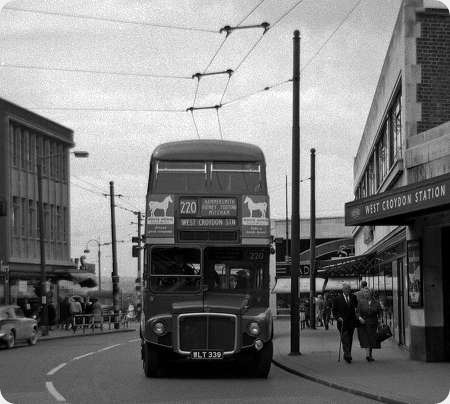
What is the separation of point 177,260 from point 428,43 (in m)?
7.80

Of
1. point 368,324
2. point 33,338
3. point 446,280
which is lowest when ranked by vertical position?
point 33,338

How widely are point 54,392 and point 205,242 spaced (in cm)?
452

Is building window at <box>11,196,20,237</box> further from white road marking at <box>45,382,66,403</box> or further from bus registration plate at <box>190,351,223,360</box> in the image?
bus registration plate at <box>190,351,223,360</box>

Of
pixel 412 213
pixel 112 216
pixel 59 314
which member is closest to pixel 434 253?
pixel 412 213

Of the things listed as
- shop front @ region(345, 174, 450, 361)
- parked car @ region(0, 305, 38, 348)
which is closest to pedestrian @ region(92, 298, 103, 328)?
parked car @ region(0, 305, 38, 348)

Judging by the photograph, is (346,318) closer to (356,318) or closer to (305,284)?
(356,318)

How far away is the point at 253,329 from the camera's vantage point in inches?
712

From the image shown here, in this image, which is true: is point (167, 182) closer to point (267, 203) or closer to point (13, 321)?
point (267, 203)

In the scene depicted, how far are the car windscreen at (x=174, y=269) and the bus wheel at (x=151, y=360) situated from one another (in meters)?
1.20

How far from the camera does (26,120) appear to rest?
5072 centimetres

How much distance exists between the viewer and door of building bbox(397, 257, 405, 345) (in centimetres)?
2506

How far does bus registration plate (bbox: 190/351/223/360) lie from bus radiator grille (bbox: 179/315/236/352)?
71 millimetres

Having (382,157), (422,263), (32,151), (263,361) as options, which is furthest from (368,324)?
(32,151)

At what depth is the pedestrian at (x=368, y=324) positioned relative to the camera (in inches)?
870
